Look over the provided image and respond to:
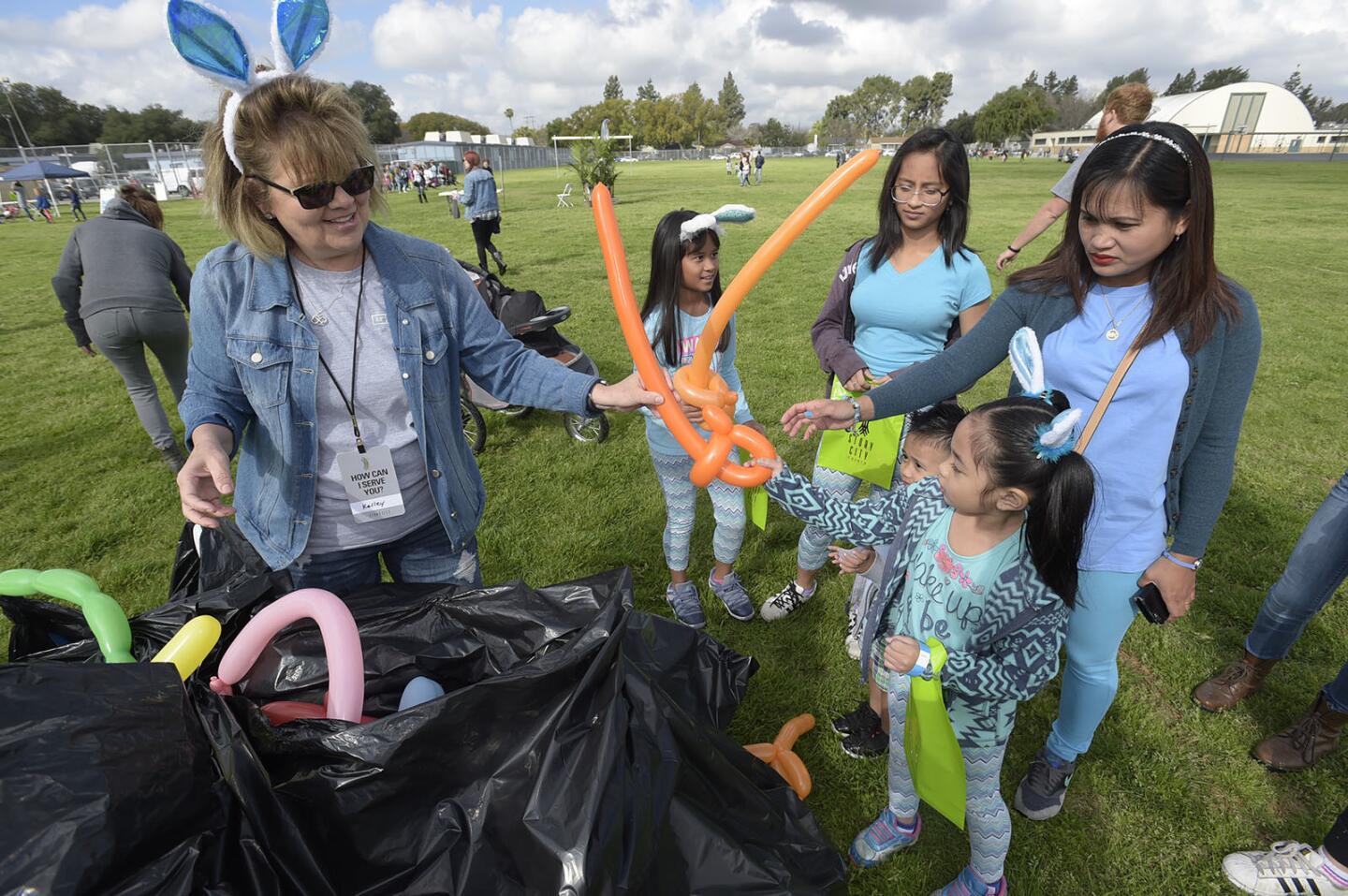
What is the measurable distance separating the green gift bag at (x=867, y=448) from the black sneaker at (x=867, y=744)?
2.87ft

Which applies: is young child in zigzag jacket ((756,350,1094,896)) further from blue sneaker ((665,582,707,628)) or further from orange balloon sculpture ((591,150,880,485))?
blue sneaker ((665,582,707,628))

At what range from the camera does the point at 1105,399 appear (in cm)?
154

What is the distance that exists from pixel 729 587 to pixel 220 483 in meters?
2.08

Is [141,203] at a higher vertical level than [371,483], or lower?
higher

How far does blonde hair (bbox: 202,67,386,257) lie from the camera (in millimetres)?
1326

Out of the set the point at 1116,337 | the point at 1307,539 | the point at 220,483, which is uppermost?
the point at 1116,337

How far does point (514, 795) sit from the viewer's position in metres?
1.06

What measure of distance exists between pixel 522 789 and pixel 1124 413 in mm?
1516

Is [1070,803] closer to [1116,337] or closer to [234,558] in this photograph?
[1116,337]

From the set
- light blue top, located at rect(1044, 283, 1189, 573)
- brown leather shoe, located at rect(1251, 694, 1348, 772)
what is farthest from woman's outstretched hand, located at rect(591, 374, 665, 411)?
brown leather shoe, located at rect(1251, 694, 1348, 772)

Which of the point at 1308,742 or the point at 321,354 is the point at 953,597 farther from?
the point at 1308,742

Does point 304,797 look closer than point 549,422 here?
Yes

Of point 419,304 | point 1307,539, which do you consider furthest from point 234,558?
point 1307,539

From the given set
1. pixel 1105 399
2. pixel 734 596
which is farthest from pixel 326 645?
pixel 734 596
